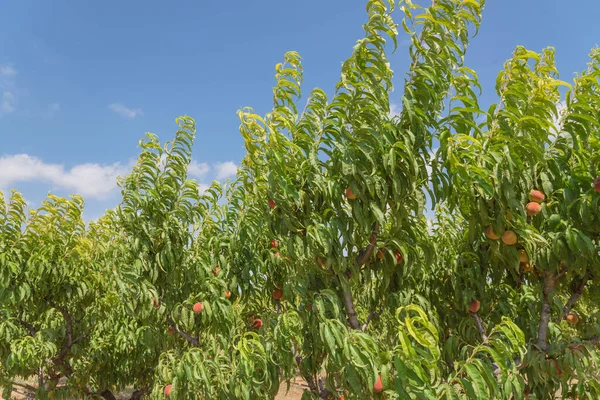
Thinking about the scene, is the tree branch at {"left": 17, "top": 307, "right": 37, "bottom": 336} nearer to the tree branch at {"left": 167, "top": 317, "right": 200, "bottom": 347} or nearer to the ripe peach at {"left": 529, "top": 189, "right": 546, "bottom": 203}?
the tree branch at {"left": 167, "top": 317, "right": 200, "bottom": 347}

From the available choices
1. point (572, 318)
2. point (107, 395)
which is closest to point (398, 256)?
point (572, 318)

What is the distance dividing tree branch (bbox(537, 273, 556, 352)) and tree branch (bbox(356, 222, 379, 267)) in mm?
1333

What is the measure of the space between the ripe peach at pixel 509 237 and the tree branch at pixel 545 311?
2.11ft

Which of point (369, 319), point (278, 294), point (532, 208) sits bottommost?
point (369, 319)

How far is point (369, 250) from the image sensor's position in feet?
9.04

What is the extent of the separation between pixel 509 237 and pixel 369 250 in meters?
0.87

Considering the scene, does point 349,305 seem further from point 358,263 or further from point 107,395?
point 107,395

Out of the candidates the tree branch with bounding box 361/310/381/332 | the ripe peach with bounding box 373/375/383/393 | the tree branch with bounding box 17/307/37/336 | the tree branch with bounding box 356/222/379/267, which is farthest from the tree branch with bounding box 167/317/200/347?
the tree branch with bounding box 17/307/37/336

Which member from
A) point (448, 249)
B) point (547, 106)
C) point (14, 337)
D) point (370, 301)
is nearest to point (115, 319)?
point (14, 337)

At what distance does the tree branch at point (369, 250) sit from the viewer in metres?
2.71

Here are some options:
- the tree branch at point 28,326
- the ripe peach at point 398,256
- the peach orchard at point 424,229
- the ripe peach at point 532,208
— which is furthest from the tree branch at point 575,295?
the tree branch at point 28,326

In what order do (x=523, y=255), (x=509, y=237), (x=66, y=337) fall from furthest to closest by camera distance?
(x=66, y=337) < (x=523, y=255) < (x=509, y=237)

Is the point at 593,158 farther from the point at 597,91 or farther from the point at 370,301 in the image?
the point at 370,301

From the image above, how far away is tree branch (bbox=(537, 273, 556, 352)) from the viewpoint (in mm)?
2996
